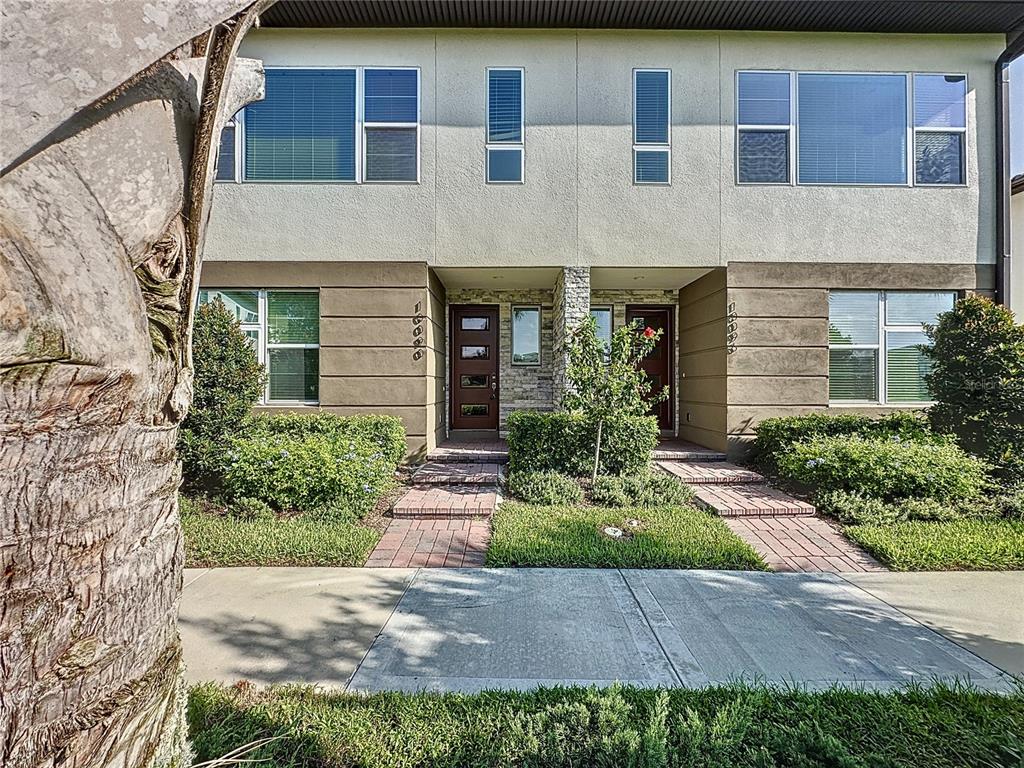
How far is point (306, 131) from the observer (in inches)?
282

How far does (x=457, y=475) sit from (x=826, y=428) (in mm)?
5169

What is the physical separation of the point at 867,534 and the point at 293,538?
546cm

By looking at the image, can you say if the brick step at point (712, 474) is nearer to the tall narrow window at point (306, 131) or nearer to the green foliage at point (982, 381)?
the green foliage at point (982, 381)

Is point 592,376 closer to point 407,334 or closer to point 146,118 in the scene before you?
point 407,334

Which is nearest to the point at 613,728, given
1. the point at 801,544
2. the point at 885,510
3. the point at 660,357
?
the point at 801,544

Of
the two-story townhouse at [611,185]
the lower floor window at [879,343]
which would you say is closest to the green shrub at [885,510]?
the two-story townhouse at [611,185]

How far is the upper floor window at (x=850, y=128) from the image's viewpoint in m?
7.19

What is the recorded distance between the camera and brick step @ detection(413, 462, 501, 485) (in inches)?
246

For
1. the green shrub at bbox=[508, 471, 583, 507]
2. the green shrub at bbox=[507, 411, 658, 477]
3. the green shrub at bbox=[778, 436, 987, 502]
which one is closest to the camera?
the green shrub at bbox=[778, 436, 987, 502]

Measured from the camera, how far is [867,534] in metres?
4.57

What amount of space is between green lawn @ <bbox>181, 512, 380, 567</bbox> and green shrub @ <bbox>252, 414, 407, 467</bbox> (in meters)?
1.70

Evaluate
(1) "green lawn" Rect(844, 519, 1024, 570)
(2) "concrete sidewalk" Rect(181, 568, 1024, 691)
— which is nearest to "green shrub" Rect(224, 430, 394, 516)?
(2) "concrete sidewalk" Rect(181, 568, 1024, 691)

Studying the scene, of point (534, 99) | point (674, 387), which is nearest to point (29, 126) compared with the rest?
point (534, 99)

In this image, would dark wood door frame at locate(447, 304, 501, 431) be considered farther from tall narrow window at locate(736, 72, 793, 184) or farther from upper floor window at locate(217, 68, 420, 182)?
tall narrow window at locate(736, 72, 793, 184)
